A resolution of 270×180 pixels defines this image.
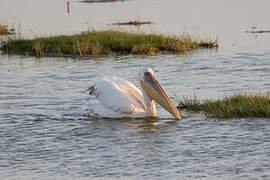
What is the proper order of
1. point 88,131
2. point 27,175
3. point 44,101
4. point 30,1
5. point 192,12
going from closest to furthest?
point 27,175
point 88,131
point 44,101
point 192,12
point 30,1

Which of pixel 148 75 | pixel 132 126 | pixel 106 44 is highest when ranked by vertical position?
pixel 106 44

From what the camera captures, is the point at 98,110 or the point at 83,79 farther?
the point at 83,79

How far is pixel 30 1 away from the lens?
46.1 metres

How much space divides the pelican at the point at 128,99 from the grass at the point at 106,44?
863 centimetres

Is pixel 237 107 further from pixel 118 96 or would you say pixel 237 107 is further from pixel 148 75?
pixel 118 96

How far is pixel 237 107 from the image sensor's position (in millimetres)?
11133

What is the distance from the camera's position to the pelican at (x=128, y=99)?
1151cm

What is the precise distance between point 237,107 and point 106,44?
10.6m

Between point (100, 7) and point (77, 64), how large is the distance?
64.3 feet

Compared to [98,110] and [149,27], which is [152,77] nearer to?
[98,110]

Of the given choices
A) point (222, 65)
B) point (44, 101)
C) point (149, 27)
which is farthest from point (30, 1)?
point (44, 101)

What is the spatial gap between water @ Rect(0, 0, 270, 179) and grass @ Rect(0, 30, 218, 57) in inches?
29.4

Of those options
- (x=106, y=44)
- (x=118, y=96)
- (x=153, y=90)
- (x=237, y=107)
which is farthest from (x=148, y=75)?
(x=106, y=44)

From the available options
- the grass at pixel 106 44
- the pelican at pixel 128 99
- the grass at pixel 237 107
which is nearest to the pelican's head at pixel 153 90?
the pelican at pixel 128 99
